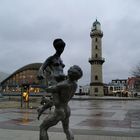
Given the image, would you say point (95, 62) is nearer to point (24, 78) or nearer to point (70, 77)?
point (24, 78)

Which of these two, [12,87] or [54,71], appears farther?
[12,87]

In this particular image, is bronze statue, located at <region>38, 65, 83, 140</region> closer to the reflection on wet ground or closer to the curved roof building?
the reflection on wet ground

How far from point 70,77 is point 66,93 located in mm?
346

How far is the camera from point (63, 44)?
823cm

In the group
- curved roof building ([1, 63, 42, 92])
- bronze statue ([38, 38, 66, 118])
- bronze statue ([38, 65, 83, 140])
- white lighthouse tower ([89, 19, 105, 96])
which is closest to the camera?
bronze statue ([38, 65, 83, 140])

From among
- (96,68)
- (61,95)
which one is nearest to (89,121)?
(61,95)

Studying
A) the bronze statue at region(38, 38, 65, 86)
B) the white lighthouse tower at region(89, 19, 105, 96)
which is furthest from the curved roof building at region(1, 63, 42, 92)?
the bronze statue at region(38, 38, 65, 86)

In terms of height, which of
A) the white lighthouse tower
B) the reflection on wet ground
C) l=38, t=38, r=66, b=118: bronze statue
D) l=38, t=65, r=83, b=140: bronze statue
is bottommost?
the reflection on wet ground

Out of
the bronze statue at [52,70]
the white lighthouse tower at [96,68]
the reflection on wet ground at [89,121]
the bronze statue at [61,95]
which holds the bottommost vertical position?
the reflection on wet ground at [89,121]

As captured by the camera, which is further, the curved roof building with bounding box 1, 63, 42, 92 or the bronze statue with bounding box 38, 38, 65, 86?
the curved roof building with bounding box 1, 63, 42, 92

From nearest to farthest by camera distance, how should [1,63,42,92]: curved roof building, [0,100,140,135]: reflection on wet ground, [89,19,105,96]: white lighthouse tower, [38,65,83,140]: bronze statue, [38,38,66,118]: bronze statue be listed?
[38,65,83,140]: bronze statue → [38,38,66,118]: bronze statue → [0,100,140,135]: reflection on wet ground → [89,19,105,96]: white lighthouse tower → [1,63,42,92]: curved roof building

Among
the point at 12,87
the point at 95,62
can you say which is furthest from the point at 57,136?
the point at 12,87

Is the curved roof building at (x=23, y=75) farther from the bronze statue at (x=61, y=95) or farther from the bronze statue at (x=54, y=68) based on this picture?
the bronze statue at (x=61, y=95)

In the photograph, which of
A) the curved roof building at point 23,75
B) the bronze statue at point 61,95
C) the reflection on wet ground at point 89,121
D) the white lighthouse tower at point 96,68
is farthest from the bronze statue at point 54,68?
the curved roof building at point 23,75
